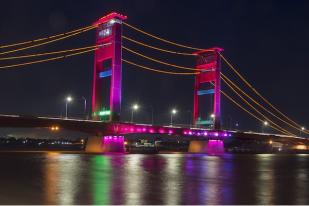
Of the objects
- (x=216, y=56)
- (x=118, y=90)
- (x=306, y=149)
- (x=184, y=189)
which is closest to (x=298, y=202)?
(x=184, y=189)

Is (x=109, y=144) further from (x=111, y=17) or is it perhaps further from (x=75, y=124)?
(x=111, y=17)

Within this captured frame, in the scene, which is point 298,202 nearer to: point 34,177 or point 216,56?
point 34,177

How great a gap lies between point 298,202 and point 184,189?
485 centimetres

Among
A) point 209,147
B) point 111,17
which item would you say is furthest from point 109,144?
point 209,147

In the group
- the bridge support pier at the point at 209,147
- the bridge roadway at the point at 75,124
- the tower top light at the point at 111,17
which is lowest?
the bridge support pier at the point at 209,147

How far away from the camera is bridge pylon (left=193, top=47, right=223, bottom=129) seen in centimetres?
9481

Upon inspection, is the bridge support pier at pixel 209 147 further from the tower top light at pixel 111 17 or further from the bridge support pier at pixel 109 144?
the tower top light at pixel 111 17

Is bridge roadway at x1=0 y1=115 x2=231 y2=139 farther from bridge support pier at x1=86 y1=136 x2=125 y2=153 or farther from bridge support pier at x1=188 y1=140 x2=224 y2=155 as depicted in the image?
bridge support pier at x1=188 y1=140 x2=224 y2=155

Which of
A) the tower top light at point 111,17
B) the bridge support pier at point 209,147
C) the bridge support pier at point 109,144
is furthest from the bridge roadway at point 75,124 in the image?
the bridge support pier at point 209,147

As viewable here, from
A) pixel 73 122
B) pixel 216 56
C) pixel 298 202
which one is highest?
pixel 216 56

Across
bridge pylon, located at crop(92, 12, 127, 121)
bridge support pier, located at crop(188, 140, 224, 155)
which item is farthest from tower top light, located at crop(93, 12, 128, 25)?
bridge support pier, located at crop(188, 140, 224, 155)

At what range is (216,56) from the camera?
317 ft

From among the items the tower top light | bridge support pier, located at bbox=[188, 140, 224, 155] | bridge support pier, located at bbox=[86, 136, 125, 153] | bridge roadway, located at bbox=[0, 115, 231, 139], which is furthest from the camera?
bridge support pier, located at bbox=[188, 140, 224, 155]

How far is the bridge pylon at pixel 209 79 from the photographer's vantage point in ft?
311
